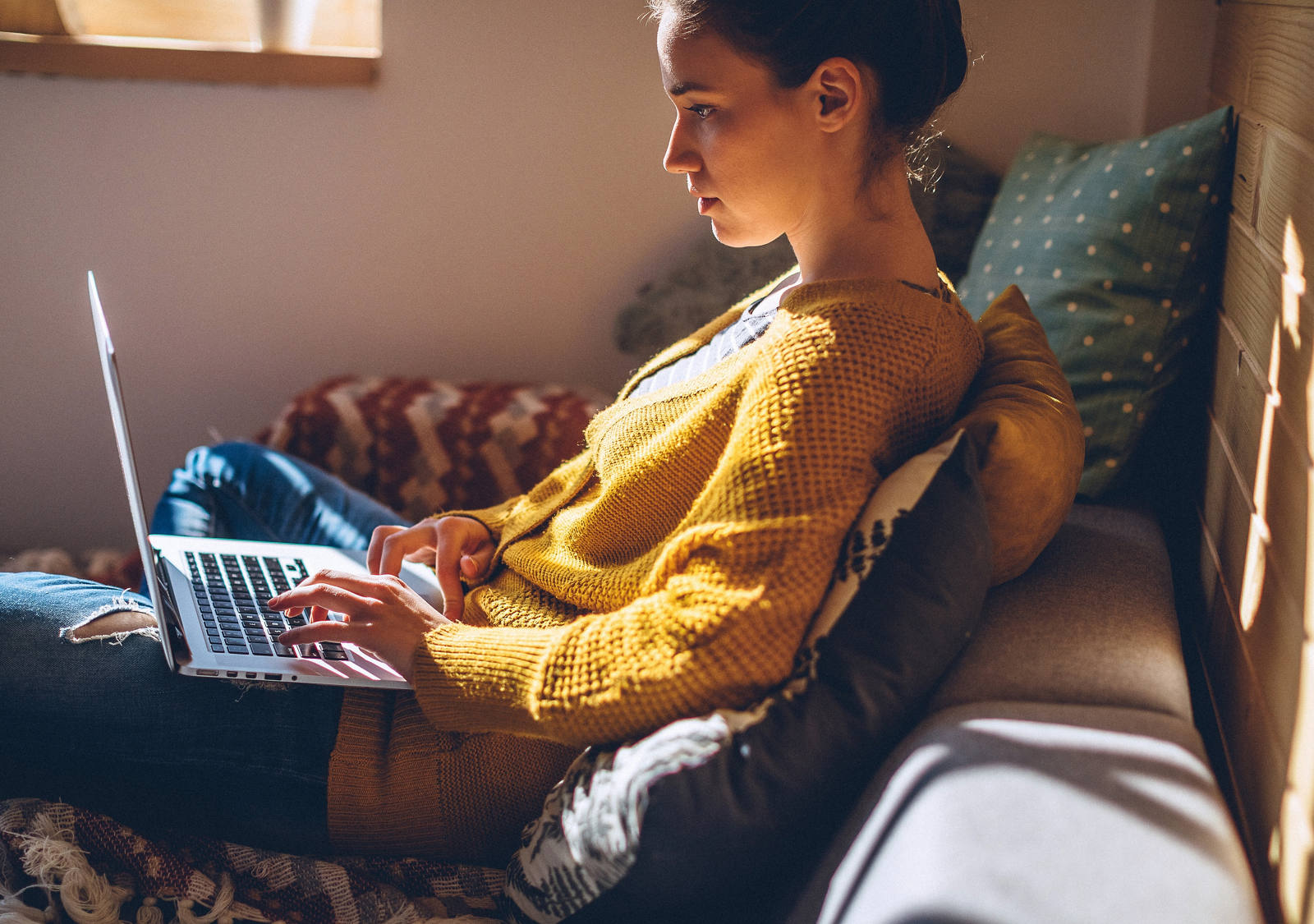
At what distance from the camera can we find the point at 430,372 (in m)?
2.08

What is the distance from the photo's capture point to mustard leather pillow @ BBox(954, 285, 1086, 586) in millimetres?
792

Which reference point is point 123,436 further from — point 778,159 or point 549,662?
point 778,159

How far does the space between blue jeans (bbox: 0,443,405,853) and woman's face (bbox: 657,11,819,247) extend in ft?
2.05

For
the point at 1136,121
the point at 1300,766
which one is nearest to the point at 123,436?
the point at 1300,766

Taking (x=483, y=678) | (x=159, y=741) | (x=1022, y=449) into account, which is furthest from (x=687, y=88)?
(x=159, y=741)

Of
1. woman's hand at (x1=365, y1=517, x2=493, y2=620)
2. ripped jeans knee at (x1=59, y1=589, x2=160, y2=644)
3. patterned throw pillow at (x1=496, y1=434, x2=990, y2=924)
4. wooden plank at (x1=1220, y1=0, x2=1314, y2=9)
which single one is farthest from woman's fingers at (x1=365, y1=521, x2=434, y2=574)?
wooden plank at (x1=1220, y1=0, x2=1314, y2=9)

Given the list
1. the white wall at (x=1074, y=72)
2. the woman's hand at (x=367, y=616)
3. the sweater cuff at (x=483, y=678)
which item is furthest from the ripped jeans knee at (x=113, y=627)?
the white wall at (x=1074, y=72)

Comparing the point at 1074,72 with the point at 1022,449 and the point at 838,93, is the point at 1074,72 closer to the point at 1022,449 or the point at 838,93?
the point at 838,93

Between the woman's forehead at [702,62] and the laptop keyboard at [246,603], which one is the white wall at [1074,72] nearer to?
the woman's forehead at [702,62]

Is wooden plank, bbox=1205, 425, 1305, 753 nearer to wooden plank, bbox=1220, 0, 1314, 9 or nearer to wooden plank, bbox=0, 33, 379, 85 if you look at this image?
wooden plank, bbox=1220, 0, 1314, 9

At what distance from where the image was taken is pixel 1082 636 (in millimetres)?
762

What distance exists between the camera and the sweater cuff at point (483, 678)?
81cm

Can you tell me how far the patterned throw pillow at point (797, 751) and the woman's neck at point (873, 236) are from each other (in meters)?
0.24

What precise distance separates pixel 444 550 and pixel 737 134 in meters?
0.58
